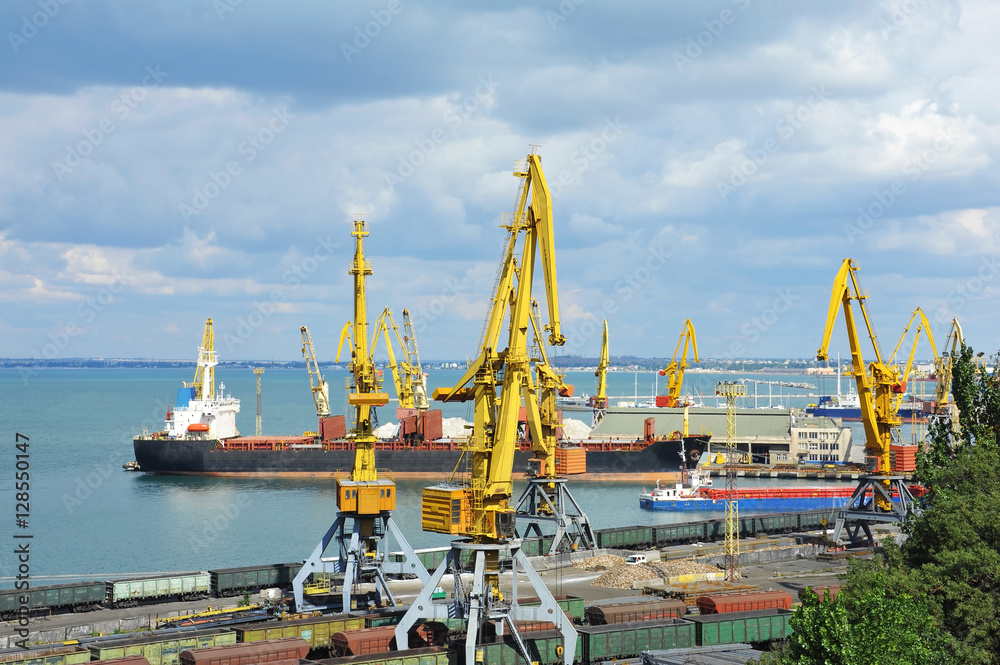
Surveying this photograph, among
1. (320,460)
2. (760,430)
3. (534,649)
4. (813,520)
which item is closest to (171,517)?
(320,460)

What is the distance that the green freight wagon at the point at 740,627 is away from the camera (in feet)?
153

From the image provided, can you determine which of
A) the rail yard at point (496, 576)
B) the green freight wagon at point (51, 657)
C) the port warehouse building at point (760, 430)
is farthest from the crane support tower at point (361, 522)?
the port warehouse building at point (760, 430)

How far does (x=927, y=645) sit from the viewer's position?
102 ft

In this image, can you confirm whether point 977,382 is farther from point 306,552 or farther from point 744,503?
point 744,503

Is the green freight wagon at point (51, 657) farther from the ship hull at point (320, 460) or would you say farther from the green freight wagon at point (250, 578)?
the ship hull at point (320, 460)

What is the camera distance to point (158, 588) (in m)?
55.4

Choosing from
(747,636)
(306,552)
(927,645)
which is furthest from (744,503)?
(927,645)

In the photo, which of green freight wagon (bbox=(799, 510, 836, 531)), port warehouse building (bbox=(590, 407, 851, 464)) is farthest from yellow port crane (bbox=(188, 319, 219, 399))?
green freight wagon (bbox=(799, 510, 836, 531))

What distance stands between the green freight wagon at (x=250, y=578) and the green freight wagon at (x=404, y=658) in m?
17.7

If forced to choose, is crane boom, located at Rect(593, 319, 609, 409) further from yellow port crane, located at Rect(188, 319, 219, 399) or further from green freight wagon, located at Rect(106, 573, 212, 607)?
green freight wagon, located at Rect(106, 573, 212, 607)

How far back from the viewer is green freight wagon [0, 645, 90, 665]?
38469 mm

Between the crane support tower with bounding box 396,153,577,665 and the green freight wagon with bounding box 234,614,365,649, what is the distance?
335 centimetres

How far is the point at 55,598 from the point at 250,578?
32.7 feet

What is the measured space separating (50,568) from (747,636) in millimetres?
46857
